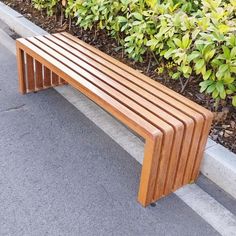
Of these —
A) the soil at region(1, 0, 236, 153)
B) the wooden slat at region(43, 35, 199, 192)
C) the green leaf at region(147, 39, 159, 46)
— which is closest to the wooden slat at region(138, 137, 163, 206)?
the wooden slat at region(43, 35, 199, 192)

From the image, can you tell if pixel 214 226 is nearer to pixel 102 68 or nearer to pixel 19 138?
pixel 102 68

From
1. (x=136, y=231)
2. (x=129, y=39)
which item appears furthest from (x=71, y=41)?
(x=136, y=231)

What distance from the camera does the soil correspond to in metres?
2.77

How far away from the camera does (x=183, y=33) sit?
2818 millimetres

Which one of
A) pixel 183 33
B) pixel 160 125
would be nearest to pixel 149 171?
pixel 160 125

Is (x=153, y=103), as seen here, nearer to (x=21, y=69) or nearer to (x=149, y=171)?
(x=149, y=171)

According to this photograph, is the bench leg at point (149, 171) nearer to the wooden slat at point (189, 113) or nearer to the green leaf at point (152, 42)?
the wooden slat at point (189, 113)

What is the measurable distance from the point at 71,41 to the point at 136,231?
1.89 meters

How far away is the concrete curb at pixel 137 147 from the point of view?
7.89 feet

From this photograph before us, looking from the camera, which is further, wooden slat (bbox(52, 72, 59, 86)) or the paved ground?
wooden slat (bbox(52, 72, 59, 86))

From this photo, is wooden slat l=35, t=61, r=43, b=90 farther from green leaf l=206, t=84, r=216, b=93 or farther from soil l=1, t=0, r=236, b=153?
green leaf l=206, t=84, r=216, b=93

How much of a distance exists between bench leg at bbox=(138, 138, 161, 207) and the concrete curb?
467 mm

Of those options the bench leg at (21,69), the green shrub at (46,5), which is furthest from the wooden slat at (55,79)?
the green shrub at (46,5)

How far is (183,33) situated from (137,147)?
3.08 ft
